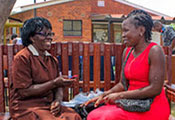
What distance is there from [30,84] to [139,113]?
1061 mm

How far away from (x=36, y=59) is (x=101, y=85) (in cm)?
153

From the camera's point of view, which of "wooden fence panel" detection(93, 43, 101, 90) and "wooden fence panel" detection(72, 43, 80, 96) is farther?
"wooden fence panel" detection(93, 43, 101, 90)

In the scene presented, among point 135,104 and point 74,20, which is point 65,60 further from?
point 74,20

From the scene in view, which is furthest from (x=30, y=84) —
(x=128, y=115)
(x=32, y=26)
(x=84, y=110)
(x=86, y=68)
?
(x=86, y=68)

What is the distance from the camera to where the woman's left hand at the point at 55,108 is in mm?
2216

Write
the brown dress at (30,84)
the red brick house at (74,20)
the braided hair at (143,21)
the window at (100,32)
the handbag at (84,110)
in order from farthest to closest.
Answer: the window at (100,32)
the red brick house at (74,20)
the handbag at (84,110)
the brown dress at (30,84)
the braided hair at (143,21)

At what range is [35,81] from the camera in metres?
2.24

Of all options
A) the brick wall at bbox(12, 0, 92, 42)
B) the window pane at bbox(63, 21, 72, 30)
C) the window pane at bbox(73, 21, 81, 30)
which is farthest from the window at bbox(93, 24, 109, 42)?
the window pane at bbox(63, 21, 72, 30)

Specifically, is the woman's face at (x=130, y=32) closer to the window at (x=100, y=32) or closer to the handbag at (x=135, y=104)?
the handbag at (x=135, y=104)

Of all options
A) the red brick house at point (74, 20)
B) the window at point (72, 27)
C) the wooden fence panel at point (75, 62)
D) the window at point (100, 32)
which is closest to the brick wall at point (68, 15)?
the red brick house at point (74, 20)

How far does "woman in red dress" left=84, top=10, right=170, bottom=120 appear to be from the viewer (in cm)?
189

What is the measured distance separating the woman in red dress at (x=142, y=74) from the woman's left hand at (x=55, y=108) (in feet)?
1.16

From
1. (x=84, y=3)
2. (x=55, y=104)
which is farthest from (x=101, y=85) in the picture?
(x=84, y=3)

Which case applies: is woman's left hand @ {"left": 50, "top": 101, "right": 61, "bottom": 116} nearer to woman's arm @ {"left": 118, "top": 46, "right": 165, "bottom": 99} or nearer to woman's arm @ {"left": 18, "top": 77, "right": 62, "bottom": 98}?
woman's arm @ {"left": 18, "top": 77, "right": 62, "bottom": 98}
